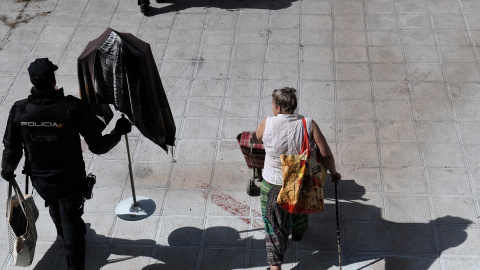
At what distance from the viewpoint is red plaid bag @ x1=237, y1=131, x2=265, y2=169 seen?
5.96m

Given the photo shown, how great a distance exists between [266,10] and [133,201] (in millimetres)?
4647

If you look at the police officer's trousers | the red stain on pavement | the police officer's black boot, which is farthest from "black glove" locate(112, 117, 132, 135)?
the red stain on pavement

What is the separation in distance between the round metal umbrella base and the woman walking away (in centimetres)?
144

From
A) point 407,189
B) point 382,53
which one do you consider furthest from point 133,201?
point 382,53

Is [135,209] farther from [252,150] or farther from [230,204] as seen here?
→ [252,150]

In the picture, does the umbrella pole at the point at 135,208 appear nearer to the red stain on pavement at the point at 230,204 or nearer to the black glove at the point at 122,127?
the red stain on pavement at the point at 230,204

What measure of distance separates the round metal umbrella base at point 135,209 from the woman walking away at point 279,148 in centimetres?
144

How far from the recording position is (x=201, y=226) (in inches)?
249

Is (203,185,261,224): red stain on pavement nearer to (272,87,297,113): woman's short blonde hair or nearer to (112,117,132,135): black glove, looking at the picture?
(112,117,132,135): black glove

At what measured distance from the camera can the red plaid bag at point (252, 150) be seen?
5.96 metres

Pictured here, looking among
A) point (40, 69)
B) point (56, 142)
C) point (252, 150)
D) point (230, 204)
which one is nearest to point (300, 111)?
point (230, 204)

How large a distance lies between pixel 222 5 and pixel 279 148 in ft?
17.9

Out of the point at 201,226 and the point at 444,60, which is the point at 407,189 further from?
the point at 444,60

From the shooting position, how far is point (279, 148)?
519 centimetres
